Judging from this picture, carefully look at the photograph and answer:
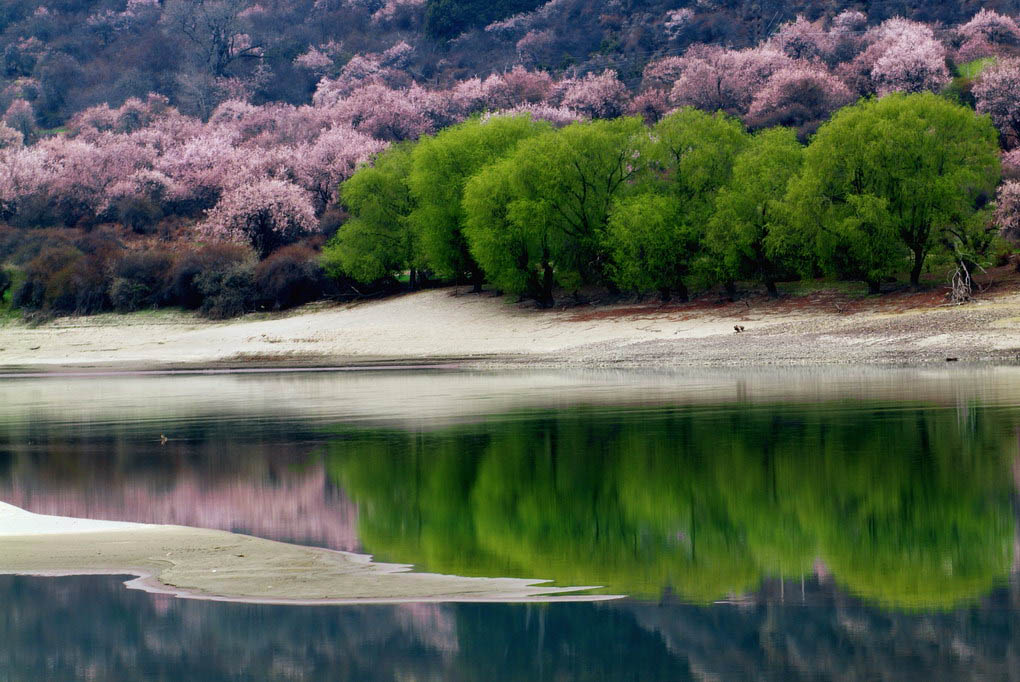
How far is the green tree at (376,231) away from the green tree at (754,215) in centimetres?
1628

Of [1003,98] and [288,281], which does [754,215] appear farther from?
[1003,98]

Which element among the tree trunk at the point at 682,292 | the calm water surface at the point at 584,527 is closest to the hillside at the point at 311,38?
the tree trunk at the point at 682,292

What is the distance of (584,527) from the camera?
35.5 feet

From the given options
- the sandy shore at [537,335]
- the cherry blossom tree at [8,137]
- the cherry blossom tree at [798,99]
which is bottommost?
the sandy shore at [537,335]

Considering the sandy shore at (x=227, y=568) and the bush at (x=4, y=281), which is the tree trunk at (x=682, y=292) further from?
the sandy shore at (x=227, y=568)

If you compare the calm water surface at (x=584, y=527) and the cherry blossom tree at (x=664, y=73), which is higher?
the cherry blossom tree at (x=664, y=73)

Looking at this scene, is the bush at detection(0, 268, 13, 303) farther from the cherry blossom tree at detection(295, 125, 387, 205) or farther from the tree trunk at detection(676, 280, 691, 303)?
the tree trunk at detection(676, 280, 691, 303)

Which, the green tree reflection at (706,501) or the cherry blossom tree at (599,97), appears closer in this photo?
the green tree reflection at (706,501)

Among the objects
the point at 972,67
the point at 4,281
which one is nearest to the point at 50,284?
the point at 4,281

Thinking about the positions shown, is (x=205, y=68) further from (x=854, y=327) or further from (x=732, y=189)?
(x=854, y=327)

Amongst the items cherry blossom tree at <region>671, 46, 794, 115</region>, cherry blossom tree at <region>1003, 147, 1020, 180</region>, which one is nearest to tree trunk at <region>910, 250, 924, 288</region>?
cherry blossom tree at <region>1003, 147, 1020, 180</region>

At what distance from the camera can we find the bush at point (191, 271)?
58.1 metres

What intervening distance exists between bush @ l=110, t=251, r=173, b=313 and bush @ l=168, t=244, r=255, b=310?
49 centimetres

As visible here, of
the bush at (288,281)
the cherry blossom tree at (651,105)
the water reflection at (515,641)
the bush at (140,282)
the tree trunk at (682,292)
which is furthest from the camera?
the cherry blossom tree at (651,105)
